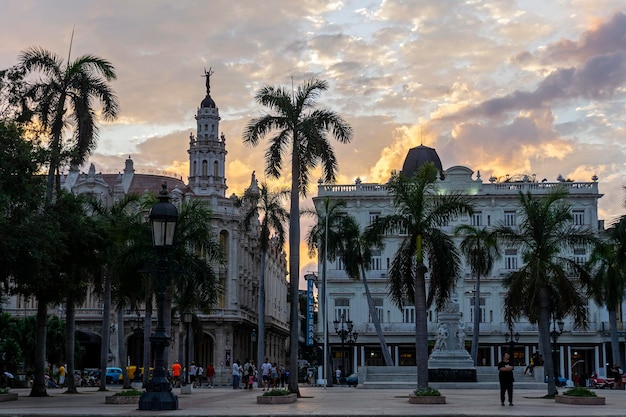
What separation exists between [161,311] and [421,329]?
12584 millimetres

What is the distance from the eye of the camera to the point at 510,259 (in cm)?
7750

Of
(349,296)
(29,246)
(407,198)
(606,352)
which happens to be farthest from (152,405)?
(606,352)

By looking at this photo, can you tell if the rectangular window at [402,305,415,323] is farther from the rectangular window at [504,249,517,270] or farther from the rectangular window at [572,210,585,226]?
the rectangular window at [572,210,585,226]

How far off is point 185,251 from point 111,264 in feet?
11.9

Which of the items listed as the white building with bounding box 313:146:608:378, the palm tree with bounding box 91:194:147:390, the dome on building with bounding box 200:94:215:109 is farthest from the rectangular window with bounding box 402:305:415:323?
the palm tree with bounding box 91:194:147:390

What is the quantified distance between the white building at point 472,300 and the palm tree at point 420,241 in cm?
4116

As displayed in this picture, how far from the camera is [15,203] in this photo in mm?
31375

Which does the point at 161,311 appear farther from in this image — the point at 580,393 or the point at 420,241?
the point at 580,393

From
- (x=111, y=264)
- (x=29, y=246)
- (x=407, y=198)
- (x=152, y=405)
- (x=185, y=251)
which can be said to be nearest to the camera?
(x=152, y=405)

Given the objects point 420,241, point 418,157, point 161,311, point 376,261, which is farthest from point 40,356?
point 418,157

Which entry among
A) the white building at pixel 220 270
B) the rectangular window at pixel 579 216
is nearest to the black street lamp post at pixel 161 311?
the white building at pixel 220 270

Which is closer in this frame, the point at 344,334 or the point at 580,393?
the point at 580,393

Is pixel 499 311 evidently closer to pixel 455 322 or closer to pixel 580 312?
pixel 455 322

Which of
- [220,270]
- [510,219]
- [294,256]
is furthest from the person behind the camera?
[220,270]
